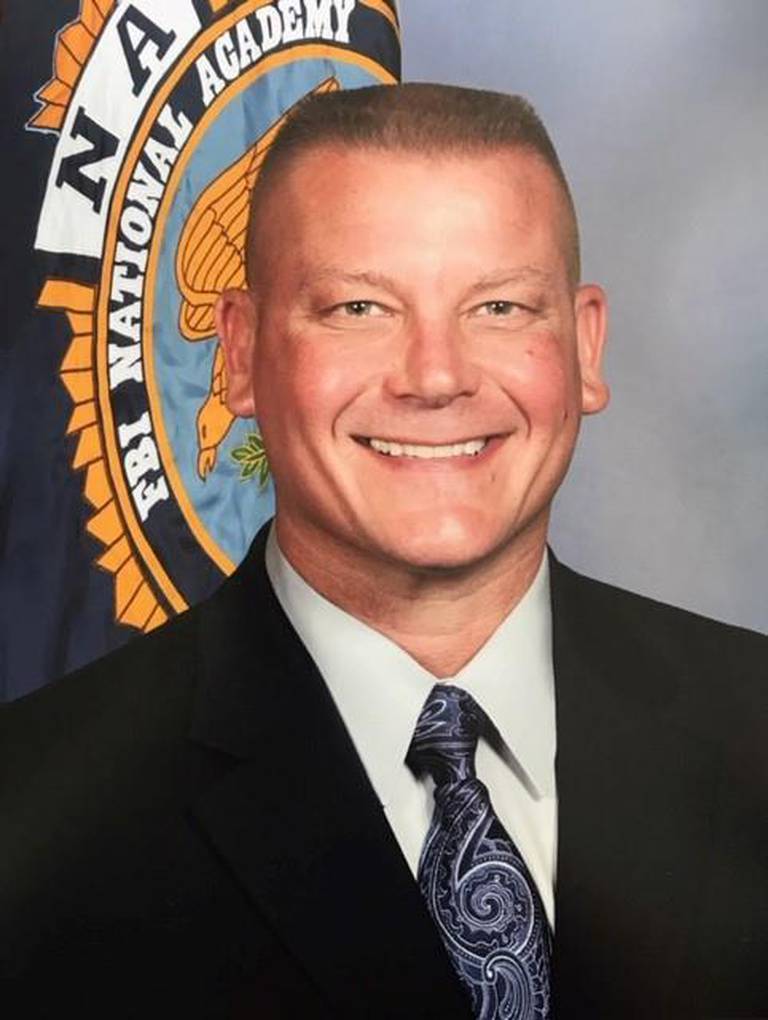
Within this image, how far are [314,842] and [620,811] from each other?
1.24 feet

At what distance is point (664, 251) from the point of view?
2.04 metres

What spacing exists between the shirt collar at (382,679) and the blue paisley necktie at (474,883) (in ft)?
0.06

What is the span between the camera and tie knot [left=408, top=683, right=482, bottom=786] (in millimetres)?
1916

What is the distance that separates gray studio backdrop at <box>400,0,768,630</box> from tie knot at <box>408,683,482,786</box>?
9.9 inches

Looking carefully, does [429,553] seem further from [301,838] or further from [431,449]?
[301,838]

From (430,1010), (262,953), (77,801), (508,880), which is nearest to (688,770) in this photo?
(508,880)

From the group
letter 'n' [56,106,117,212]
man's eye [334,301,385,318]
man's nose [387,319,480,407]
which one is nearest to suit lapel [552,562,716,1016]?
man's nose [387,319,480,407]

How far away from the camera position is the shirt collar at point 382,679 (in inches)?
75.5

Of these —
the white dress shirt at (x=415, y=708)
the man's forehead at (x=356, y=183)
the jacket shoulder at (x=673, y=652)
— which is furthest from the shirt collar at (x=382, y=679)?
the man's forehead at (x=356, y=183)

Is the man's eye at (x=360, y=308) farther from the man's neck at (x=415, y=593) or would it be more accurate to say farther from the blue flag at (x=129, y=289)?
the man's neck at (x=415, y=593)

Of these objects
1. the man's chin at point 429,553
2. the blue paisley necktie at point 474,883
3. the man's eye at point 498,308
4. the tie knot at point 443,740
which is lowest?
the blue paisley necktie at point 474,883

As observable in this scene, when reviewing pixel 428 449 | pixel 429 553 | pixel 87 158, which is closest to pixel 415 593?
pixel 429 553

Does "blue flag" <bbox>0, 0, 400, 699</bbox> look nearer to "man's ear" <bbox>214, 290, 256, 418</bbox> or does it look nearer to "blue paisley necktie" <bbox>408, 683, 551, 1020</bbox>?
"man's ear" <bbox>214, 290, 256, 418</bbox>

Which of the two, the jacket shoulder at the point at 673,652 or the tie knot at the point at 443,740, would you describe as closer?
the tie knot at the point at 443,740
